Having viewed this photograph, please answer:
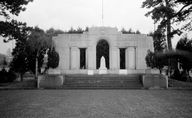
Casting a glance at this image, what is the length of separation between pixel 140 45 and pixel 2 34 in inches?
761

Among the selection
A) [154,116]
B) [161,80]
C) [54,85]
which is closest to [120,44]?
[161,80]

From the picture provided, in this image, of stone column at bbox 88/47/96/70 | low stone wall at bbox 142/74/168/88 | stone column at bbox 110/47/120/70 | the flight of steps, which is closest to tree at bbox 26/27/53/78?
stone column at bbox 88/47/96/70

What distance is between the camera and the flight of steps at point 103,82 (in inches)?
865

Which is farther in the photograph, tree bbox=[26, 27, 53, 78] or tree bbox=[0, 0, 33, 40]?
tree bbox=[26, 27, 53, 78]

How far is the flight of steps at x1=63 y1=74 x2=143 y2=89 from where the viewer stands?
865 inches

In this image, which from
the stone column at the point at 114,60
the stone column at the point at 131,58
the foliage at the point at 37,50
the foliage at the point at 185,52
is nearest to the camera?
the stone column at the point at 114,60

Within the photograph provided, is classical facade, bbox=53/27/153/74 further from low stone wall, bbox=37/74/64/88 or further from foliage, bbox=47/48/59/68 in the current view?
low stone wall, bbox=37/74/64/88

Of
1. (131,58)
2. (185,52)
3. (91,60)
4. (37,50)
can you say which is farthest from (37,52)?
(185,52)

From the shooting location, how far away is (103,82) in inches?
910

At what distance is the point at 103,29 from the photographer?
31219mm

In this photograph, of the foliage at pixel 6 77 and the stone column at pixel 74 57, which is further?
the stone column at pixel 74 57

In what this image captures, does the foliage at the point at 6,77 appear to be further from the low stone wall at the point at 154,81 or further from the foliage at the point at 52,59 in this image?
the low stone wall at the point at 154,81

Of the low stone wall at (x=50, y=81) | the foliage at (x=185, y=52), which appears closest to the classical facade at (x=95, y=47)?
the foliage at (x=185, y=52)

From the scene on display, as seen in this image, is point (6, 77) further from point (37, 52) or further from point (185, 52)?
point (185, 52)
